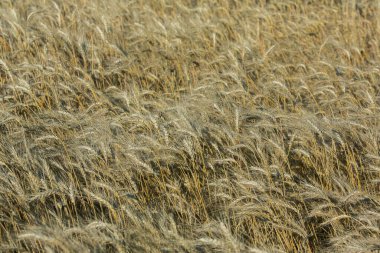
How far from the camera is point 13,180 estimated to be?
252cm

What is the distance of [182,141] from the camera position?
2.93 meters

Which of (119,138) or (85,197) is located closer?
(85,197)

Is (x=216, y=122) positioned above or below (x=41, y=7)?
below

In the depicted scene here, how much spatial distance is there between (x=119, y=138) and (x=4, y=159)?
57 centimetres

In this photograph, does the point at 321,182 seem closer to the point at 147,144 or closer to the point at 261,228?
the point at 261,228

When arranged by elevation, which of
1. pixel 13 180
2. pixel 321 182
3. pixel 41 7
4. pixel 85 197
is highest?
pixel 41 7

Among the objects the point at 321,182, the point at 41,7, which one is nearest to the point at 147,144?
the point at 321,182

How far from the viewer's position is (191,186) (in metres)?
2.84

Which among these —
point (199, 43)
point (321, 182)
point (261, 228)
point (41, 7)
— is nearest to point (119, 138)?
point (261, 228)

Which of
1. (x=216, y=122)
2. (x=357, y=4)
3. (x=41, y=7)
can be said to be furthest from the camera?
(x=357, y=4)

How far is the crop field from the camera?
8.12ft

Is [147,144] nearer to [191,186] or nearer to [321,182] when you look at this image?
[191,186]

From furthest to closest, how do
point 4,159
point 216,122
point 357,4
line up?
point 357,4 → point 216,122 → point 4,159

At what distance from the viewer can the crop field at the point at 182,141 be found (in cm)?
247
